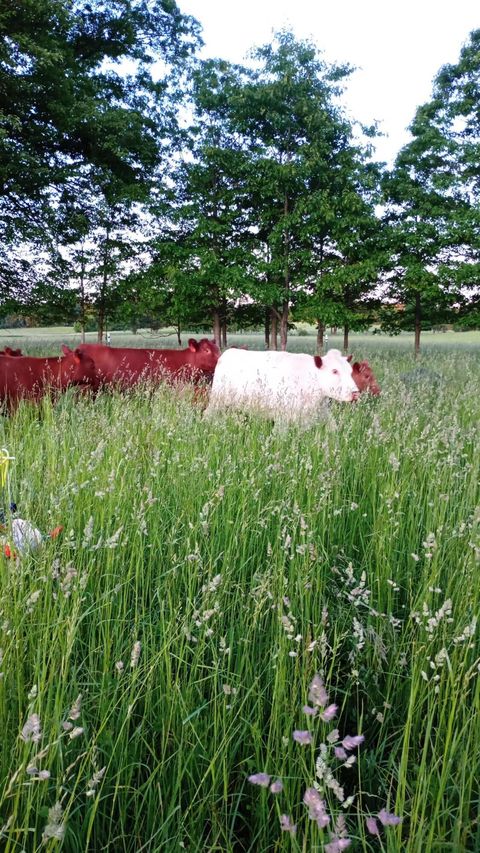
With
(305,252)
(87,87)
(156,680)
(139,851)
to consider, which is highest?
(87,87)

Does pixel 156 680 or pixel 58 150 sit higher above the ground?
pixel 58 150

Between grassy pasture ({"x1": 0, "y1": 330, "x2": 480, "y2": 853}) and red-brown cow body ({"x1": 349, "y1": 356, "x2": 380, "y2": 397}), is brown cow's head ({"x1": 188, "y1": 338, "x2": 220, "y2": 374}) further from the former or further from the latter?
grassy pasture ({"x1": 0, "y1": 330, "x2": 480, "y2": 853})

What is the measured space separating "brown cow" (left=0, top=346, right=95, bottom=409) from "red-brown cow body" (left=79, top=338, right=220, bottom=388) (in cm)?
46

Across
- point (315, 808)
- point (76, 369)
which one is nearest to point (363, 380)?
point (76, 369)

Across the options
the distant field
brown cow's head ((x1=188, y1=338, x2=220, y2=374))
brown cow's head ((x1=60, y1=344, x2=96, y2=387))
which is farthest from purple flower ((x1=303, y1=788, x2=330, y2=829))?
the distant field

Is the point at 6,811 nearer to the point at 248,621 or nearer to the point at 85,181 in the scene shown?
the point at 248,621

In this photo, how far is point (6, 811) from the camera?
→ 1255mm

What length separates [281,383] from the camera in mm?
5617

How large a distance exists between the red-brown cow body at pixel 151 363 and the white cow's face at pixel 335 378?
2.13 meters

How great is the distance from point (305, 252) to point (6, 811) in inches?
836

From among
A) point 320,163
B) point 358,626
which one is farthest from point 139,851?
point 320,163

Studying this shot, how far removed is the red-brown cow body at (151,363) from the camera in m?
7.41

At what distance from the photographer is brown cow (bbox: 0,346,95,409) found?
243 inches

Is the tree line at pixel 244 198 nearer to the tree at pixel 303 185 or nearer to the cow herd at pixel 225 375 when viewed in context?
the tree at pixel 303 185
